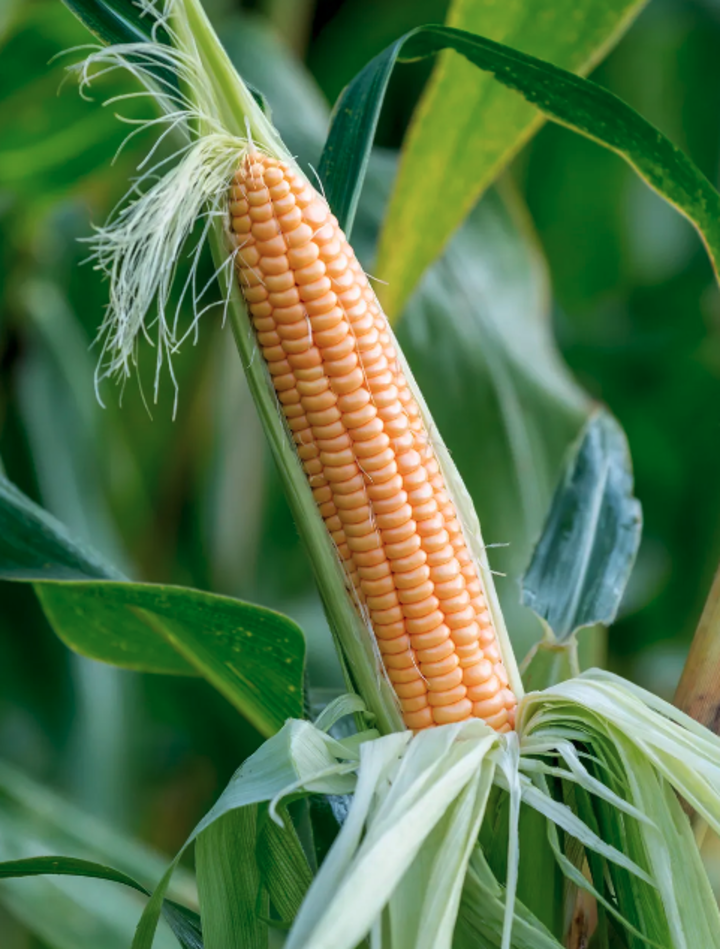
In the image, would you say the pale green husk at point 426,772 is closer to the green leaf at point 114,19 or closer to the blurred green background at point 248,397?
the green leaf at point 114,19

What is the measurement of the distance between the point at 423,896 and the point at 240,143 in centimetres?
32

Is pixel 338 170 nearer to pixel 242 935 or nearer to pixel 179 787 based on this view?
pixel 242 935

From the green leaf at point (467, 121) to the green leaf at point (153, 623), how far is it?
0.34m

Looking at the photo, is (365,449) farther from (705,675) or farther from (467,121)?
(467,121)

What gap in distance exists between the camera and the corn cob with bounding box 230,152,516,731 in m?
0.38

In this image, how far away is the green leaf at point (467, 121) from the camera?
0.59 m

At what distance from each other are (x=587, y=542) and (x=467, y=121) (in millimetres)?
313

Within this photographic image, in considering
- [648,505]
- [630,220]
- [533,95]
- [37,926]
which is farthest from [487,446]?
[630,220]

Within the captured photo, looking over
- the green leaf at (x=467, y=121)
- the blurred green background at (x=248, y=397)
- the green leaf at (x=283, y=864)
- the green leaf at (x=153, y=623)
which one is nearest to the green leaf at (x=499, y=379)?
the blurred green background at (x=248, y=397)

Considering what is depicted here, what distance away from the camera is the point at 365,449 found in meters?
0.38

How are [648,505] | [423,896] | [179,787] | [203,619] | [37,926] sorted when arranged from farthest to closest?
1. [648,505]
2. [179,787]
3. [37,926]
4. [203,619]
5. [423,896]

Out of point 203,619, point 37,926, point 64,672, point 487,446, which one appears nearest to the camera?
point 203,619

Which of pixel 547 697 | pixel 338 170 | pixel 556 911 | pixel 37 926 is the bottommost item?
pixel 37 926

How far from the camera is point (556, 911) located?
42cm
